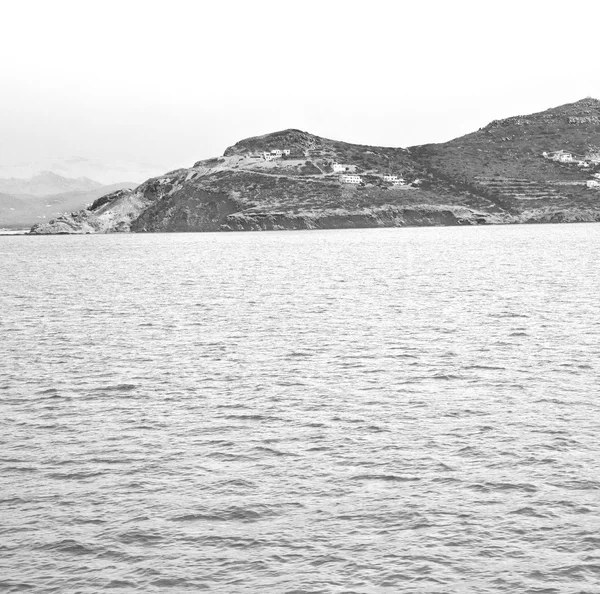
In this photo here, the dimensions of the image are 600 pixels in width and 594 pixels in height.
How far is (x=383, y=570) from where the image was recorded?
67.4 ft

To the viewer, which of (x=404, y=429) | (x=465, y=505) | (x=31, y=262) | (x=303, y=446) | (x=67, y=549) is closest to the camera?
(x=67, y=549)

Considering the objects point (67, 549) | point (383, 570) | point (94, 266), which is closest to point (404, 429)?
point (383, 570)

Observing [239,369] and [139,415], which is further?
[239,369]

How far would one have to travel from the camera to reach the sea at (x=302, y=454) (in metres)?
21.0

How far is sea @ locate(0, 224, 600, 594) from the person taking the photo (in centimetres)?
2095

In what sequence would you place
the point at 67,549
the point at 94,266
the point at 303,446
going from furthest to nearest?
the point at 94,266
the point at 303,446
the point at 67,549

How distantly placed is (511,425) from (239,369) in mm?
17587

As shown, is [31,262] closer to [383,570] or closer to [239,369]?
[239,369]

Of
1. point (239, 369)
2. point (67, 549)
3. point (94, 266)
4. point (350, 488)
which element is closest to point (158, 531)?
point (67, 549)

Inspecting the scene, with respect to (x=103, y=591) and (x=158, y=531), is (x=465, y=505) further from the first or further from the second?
(x=103, y=591)

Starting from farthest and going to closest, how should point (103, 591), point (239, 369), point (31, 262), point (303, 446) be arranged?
point (31, 262)
point (239, 369)
point (303, 446)
point (103, 591)

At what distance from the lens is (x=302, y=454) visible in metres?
29.9

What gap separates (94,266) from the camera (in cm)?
14562

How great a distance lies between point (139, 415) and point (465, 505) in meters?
16.3
